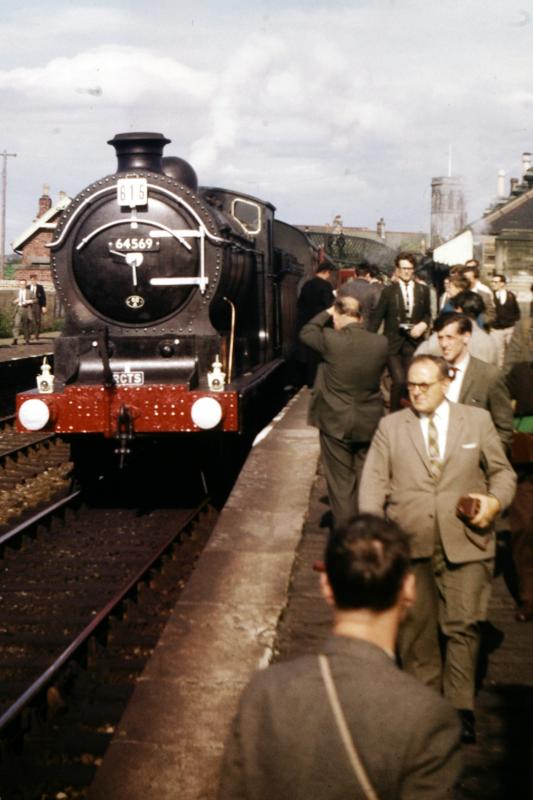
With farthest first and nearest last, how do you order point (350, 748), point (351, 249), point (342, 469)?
1. point (351, 249)
2. point (342, 469)
3. point (350, 748)

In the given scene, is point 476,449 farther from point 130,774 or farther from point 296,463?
point 296,463

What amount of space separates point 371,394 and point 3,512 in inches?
175

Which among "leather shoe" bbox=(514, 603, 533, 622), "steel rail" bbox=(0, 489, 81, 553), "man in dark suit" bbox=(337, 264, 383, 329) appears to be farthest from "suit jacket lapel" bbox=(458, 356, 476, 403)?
"man in dark suit" bbox=(337, 264, 383, 329)

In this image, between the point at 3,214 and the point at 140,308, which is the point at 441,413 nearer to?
the point at 140,308

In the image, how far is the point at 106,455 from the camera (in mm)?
11062

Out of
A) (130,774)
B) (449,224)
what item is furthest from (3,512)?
(449,224)

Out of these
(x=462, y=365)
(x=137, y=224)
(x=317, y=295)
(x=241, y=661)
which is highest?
(x=137, y=224)

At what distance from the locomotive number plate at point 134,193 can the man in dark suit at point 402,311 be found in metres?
2.21

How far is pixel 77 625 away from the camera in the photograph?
6832 millimetres

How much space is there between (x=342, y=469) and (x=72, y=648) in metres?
1.93

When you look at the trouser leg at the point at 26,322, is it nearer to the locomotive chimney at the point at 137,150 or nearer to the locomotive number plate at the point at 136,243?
the locomotive chimney at the point at 137,150

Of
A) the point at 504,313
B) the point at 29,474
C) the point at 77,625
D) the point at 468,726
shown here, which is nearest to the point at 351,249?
the point at 504,313

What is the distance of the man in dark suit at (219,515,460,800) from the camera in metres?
2.22

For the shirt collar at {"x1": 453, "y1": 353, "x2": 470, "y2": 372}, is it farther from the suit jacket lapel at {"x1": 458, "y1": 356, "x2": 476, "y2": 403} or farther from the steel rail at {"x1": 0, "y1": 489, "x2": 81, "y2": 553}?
the steel rail at {"x1": 0, "y1": 489, "x2": 81, "y2": 553}
